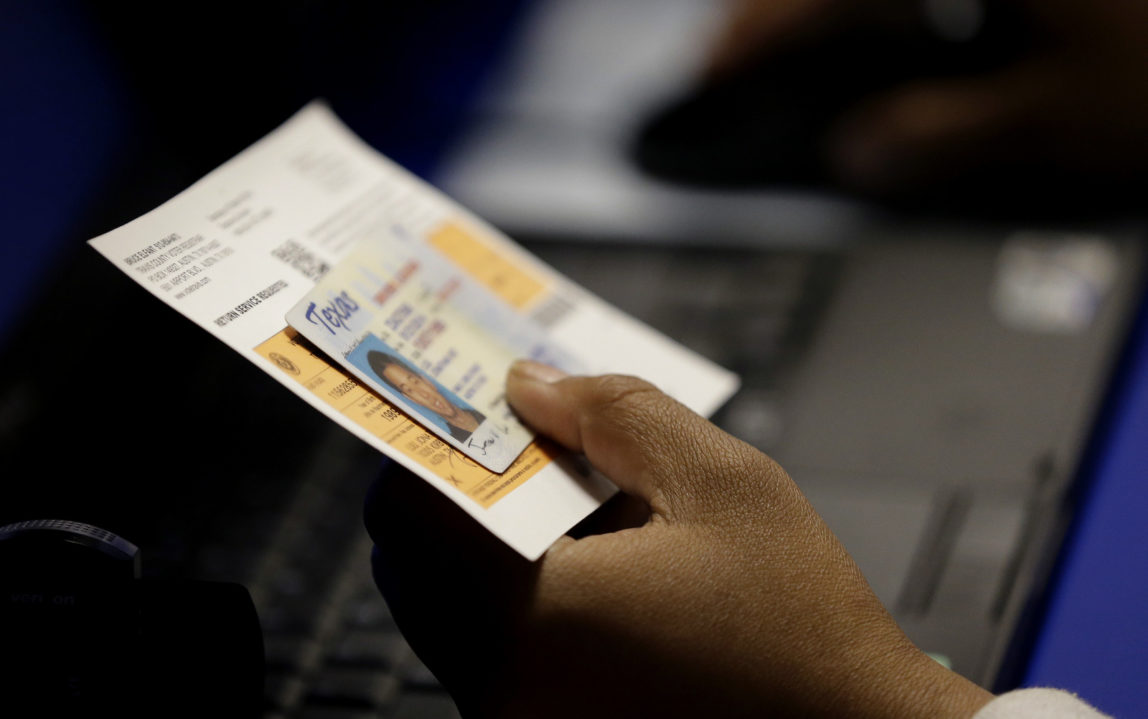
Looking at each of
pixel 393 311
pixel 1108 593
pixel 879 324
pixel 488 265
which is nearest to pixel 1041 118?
pixel 879 324

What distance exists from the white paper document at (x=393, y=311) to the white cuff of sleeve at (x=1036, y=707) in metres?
0.24

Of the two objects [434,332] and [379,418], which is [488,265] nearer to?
[434,332]

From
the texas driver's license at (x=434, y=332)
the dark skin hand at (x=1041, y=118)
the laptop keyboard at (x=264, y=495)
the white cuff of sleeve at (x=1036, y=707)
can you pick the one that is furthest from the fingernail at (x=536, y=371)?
the dark skin hand at (x=1041, y=118)

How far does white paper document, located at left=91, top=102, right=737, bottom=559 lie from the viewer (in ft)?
1.55

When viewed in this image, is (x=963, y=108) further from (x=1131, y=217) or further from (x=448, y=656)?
(x=448, y=656)

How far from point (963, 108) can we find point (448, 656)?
2.93 ft

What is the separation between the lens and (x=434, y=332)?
0.56 meters

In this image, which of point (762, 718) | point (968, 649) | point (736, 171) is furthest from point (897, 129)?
point (762, 718)

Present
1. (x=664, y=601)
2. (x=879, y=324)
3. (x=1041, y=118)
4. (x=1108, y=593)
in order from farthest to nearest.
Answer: (x=1041, y=118), (x=879, y=324), (x=1108, y=593), (x=664, y=601)

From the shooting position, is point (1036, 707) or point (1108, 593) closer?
point (1036, 707)

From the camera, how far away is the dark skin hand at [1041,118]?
3.40ft

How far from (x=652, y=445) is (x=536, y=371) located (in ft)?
0.33

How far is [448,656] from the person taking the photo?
51 cm

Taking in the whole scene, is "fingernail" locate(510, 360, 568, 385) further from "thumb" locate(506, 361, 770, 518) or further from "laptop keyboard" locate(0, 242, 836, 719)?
"laptop keyboard" locate(0, 242, 836, 719)
